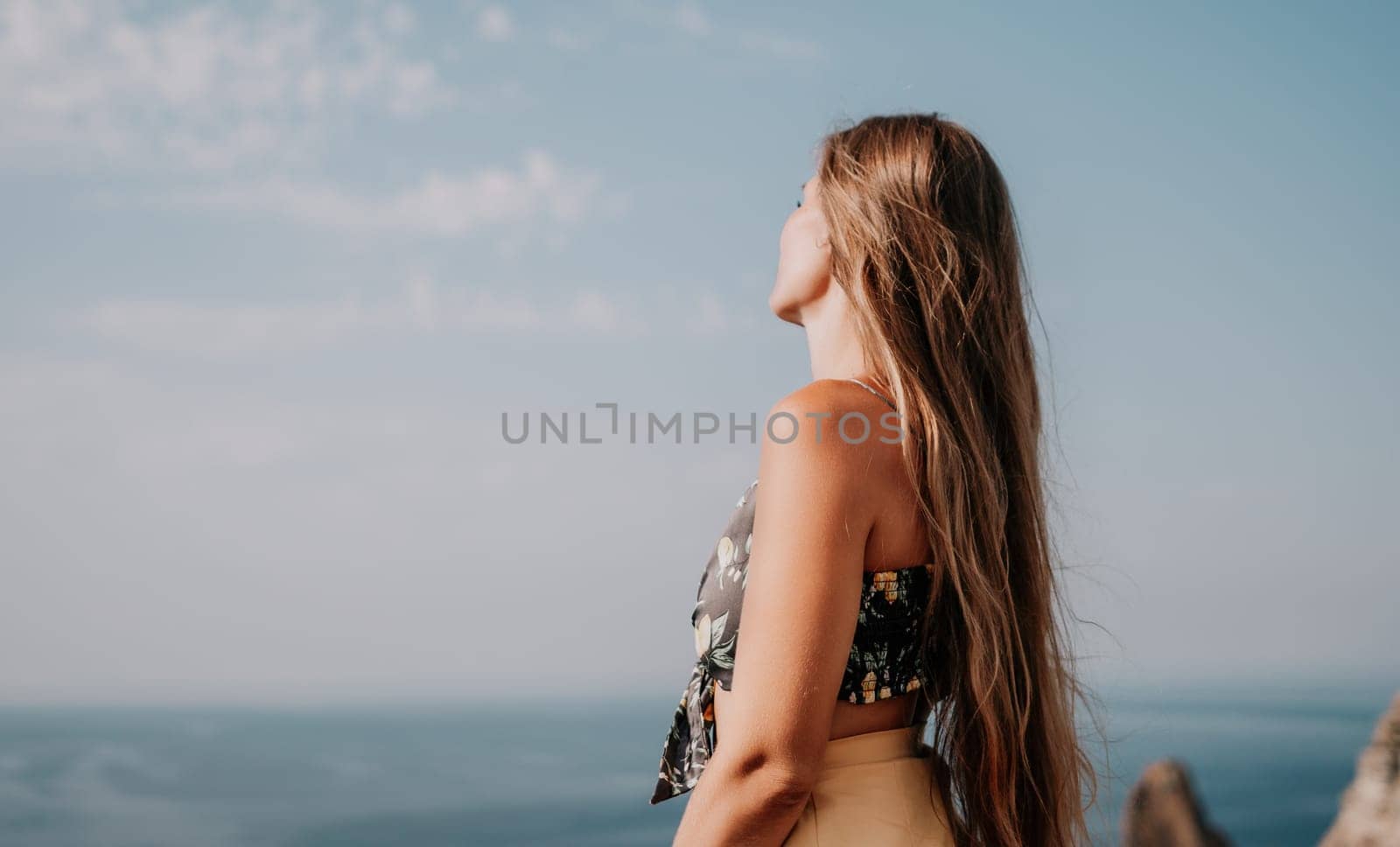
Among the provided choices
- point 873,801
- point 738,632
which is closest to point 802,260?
point 738,632

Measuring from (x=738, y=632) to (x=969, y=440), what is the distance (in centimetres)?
48

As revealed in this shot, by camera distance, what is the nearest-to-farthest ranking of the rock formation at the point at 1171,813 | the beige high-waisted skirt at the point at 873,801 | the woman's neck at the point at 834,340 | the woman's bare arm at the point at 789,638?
the woman's bare arm at the point at 789,638 → the beige high-waisted skirt at the point at 873,801 → the woman's neck at the point at 834,340 → the rock formation at the point at 1171,813

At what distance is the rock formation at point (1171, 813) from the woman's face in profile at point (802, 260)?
900cm

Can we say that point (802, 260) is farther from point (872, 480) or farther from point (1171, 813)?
point (1171, 813)

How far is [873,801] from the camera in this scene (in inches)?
62.2

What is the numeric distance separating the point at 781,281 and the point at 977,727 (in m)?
0.84

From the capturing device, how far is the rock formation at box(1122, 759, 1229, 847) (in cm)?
934

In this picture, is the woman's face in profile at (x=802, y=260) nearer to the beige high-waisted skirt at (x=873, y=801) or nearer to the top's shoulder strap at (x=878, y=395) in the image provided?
the top's shoulder strap at (x=878, y=395)

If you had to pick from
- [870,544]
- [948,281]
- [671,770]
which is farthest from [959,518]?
[671,770]

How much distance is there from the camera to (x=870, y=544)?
1.55 metres

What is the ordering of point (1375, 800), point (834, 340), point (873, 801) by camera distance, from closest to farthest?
point (873, 801) < point (834, 340) < point (1375, 800)

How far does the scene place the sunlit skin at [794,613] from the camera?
Answer: 1.43m

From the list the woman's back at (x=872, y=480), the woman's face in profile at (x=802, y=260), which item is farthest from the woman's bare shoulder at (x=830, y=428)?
the woman's face in profile at (x=802, y=260)

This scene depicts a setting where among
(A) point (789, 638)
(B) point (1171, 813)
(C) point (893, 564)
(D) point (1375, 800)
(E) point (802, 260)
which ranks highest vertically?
(E) point (802, 260)
